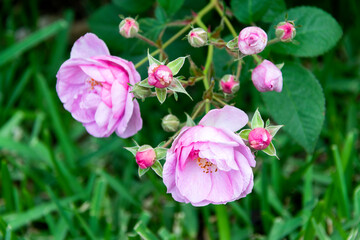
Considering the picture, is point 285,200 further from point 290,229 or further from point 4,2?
point 4,2

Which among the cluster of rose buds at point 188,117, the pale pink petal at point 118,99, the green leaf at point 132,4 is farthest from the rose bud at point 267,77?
the green leaf at point 132,4

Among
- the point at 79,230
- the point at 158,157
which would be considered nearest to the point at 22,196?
the point at 79,230

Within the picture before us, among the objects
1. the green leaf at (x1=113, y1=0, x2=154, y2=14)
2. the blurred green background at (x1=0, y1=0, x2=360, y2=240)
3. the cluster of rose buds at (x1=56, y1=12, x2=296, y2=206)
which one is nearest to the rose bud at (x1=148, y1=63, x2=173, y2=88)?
the cluster of rose buds at (x1=56, y1=12, x2=296, y2=206)

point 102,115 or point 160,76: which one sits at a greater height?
point 160,76

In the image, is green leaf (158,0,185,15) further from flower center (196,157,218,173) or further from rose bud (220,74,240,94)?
flower center (196,157,218,173)

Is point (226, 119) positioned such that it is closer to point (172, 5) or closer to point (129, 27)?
point (129, 27)

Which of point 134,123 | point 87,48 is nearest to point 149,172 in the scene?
point 134,123

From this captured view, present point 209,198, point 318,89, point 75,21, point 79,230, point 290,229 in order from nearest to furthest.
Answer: point 209,198 → point 318,89 → point 290,229 → point 79,230 → point 75,21
